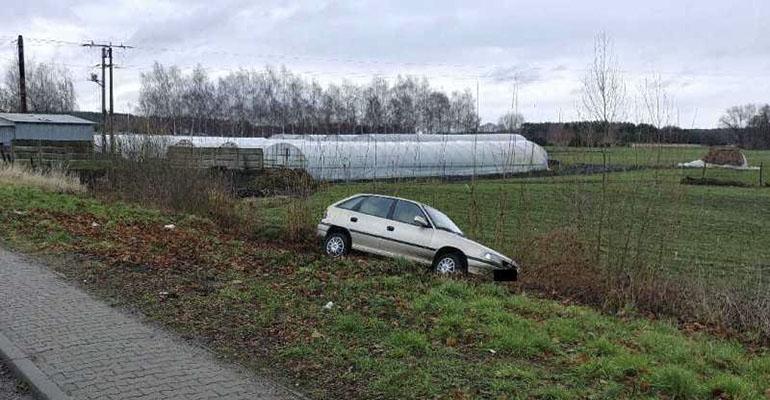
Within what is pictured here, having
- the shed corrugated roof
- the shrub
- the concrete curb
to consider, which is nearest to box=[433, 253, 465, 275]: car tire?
the shrub

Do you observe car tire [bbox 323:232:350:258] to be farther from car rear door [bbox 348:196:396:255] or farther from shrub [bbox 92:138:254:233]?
shrub [bbox 92:138:254:233]

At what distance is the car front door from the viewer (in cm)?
1305

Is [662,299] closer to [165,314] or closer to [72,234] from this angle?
[165,314]

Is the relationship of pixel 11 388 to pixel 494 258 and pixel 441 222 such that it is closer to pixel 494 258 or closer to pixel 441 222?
pixel 494 258

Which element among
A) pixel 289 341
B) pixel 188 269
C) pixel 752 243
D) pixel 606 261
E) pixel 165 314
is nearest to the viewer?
pixel 289 341

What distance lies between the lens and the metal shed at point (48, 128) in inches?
2073

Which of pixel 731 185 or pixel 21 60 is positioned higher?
pixel 21 60

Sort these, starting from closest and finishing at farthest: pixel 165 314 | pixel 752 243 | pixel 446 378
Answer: pixel 446 378, pixel 165 314, pixel 752 243

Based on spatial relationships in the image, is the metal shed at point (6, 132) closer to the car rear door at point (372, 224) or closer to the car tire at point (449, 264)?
the car rear door at point (372, 224)

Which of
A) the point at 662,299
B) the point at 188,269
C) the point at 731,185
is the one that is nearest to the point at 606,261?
the point at 662,299

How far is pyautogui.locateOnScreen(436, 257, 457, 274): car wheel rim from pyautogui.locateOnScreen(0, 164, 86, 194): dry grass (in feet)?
53.8

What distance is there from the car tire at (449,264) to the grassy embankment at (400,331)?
2043 mm

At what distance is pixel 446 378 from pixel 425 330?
53.3 inches

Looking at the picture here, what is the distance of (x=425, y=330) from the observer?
21.2ft
